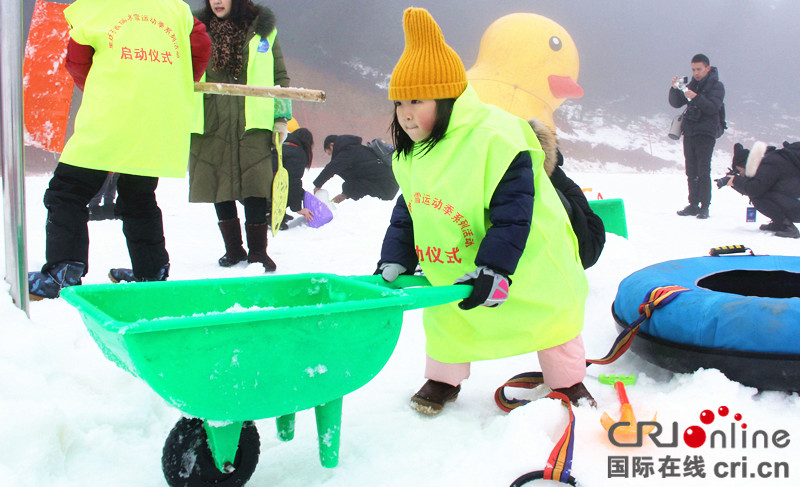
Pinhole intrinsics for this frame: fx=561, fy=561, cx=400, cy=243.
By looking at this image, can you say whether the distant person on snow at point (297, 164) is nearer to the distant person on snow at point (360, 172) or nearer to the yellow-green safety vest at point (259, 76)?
the distant person on snow at point (360, 172)

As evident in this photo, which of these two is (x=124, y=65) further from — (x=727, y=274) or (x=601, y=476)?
(x=727, y=274)

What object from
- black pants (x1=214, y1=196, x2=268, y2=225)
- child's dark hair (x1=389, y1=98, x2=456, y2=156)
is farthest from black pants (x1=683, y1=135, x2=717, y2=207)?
child's dark hair (x1=389, y1=98, x2=456, y2=156)

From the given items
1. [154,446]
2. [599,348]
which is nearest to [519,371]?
[599,348]

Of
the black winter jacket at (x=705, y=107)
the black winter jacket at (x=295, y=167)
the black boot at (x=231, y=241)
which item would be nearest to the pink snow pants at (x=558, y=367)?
the black boot at (x=231, y=241)

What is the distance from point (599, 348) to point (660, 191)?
20.8 ft

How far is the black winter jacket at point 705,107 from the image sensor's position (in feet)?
17.1

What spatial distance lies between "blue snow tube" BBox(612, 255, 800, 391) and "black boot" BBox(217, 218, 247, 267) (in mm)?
1886

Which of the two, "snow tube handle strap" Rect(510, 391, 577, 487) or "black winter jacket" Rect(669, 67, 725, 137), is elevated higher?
"black winter jacket" Rect(669, 67, 725, 137)

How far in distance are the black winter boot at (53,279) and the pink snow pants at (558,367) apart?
124cm

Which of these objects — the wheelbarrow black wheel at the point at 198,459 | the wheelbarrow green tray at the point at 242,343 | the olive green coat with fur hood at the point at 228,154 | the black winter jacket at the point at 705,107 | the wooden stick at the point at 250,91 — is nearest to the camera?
the wheelbarrow green tray at the point at 242,343

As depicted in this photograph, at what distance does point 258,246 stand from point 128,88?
3.68 ft

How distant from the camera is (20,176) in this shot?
1.45 meters

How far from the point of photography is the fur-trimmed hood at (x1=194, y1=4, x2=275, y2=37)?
2691mm

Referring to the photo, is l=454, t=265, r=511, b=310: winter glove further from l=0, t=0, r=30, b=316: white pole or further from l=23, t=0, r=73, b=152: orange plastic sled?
l=23, t=0, r=73, b=152: orange plastic sled
